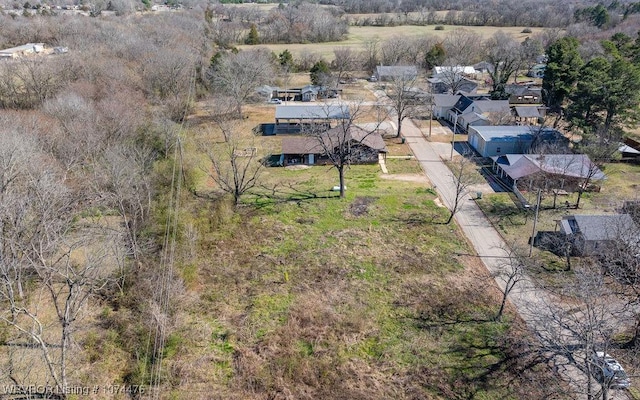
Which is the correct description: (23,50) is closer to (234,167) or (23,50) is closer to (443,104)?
(234,167)

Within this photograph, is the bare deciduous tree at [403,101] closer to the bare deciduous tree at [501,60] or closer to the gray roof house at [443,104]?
the gray roof house at [443,104]

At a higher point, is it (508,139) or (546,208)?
(508,139)

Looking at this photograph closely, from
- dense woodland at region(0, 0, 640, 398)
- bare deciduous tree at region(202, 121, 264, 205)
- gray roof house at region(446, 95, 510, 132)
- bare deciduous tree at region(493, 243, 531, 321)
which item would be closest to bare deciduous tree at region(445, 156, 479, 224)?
dense woodland at region(0, 0, 640, 398)

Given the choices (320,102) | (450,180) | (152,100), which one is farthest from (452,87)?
Result: (152,100)

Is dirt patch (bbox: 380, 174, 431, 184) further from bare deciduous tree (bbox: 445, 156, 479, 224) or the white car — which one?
the white car

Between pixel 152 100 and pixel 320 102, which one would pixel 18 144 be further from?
pixel 320 102

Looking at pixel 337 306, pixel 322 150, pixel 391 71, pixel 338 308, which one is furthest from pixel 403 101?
pixel 338 308
